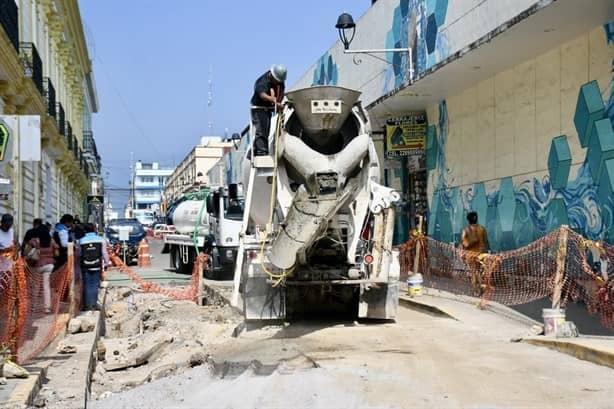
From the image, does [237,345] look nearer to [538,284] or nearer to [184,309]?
[538,284]

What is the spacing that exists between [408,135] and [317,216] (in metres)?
11.8

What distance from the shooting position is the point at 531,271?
1183cm

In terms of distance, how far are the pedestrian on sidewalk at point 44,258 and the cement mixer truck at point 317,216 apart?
3.04 m

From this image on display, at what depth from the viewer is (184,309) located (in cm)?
1756

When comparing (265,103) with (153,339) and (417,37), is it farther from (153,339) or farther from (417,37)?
(417,37)

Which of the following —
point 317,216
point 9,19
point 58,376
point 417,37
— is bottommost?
point 58,376

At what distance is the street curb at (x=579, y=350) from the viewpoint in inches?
309

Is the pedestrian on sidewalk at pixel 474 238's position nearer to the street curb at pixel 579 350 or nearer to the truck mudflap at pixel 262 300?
the truck mudflap at pixel 262 300

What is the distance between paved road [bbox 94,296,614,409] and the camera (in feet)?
21.9

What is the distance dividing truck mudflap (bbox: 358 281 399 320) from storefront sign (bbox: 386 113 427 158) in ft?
31.9

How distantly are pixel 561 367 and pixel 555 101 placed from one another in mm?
7534

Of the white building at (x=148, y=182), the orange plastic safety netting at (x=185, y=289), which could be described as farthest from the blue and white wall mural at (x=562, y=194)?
the white building at (x=148, y=182)

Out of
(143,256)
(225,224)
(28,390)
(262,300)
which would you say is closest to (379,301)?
(262,300)

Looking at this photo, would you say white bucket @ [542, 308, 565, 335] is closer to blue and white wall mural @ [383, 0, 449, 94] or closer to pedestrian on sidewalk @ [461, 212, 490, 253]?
pedestrian on sidewalk @ [461, 212, 490, 253]
